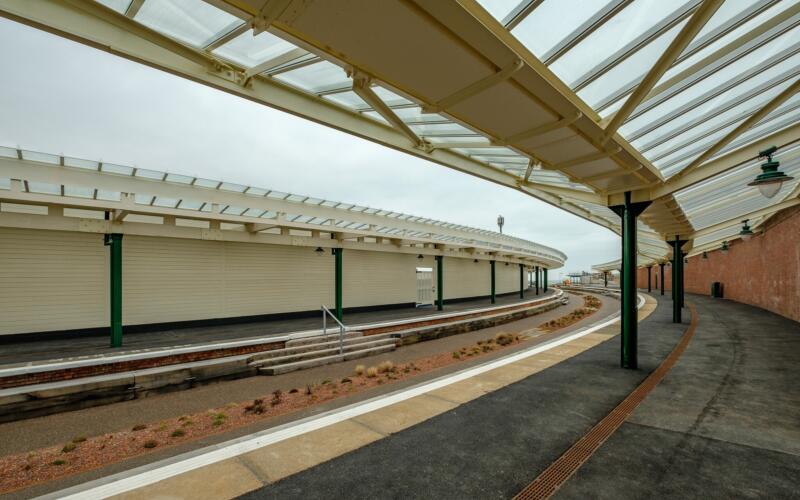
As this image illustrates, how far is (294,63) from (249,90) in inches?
26.7

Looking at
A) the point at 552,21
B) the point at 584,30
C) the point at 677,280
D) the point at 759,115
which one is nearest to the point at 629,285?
the point at 759,115

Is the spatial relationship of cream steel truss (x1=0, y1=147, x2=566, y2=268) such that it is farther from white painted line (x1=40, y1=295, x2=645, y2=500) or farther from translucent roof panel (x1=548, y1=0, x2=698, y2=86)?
translucent roof panel (x1=548, y1=0, x2=698, y2=86)

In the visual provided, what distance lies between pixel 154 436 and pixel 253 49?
560 cm

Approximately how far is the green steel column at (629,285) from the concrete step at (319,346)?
735 centimetres

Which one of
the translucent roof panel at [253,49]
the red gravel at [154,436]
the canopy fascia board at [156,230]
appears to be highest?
the translucent roof panel at [253,49]

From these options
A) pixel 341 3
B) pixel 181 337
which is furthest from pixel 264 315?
pixel 341 3

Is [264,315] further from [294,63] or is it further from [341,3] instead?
[341,3]

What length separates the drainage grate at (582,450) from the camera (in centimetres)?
302

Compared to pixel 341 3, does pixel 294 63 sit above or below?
above

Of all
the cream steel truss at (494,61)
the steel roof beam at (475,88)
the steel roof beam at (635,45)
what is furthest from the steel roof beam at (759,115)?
the steel roof beam at (475,88)

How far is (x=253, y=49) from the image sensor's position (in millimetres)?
3797

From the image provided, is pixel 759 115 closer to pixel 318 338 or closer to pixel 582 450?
pixel 582 450

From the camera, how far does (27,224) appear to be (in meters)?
9.18

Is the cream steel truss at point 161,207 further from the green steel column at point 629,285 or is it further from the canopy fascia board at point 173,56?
the green steel column at point 629,285
